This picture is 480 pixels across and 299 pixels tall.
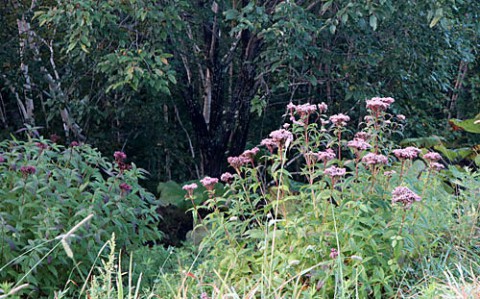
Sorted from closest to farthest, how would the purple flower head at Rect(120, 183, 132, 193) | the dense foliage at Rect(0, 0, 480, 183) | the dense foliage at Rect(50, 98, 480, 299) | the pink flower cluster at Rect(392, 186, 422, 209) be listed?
the pink flower cluster at Rect(392, 186, 422, 209), the dense foliage at Rect(50, 98, 480, 299), the purple flower head at Rect(120, 183, 132, 193), the dense foliage at Rect(0, 0, 480, 183)

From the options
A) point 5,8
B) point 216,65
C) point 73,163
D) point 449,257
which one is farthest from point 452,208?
point 5,8

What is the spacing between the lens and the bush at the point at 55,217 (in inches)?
148

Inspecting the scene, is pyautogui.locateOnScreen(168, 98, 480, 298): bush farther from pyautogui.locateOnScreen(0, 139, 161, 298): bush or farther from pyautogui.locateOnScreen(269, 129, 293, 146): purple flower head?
pyautogui.locateOnScreen(0, 139, 161, 298): bush

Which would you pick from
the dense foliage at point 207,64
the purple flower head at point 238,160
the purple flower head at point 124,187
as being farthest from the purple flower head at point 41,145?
the purple flower head at point 238,160

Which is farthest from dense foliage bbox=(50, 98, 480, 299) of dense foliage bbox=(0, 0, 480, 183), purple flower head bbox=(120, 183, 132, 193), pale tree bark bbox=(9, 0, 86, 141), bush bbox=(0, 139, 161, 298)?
pale tree bark bbox=(9, 0, 86, 141)

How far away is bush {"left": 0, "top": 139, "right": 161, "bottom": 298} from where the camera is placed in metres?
A: 3.75

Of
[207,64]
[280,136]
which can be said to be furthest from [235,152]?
[280,136]

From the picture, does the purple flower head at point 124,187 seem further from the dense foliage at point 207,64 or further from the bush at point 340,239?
the dense foliage at point 207,64

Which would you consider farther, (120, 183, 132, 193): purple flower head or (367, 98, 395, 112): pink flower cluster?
(120, 183, 132, 193): purple flower head

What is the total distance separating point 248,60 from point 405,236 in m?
4.17

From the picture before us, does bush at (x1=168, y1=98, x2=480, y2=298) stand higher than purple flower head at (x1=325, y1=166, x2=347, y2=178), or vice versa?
purple flower head at (x1=325, y1=166, x2=347, y2=178)

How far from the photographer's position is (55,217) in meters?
3.86

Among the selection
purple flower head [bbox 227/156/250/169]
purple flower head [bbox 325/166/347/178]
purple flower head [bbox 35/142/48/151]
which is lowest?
purple flower head [bbox 35/142/48/151]

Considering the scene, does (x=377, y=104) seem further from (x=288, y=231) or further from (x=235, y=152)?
(x=235, y=152)
